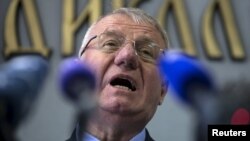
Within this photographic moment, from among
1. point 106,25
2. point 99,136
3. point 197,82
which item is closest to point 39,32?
point 106,25

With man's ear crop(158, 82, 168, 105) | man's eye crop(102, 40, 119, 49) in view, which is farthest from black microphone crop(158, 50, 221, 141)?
man's eye crop(102, 40, 119, 49)

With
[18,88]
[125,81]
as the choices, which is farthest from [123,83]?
[18,88]

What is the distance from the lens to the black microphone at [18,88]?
125 centimetres

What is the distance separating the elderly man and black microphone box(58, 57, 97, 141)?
1 cm

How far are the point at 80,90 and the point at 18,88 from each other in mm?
192

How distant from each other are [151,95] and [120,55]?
126mm

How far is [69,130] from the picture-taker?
1.44 m

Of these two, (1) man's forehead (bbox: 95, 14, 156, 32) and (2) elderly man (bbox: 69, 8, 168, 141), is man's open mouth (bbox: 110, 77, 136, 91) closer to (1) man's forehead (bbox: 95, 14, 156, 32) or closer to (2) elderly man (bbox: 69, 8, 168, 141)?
(2) elderly man (bbox: 69, 8, 168, 141)

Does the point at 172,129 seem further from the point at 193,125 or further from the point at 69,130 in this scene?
the point at 69,130

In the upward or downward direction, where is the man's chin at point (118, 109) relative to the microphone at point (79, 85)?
downward

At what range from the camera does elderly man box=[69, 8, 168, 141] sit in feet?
4.59

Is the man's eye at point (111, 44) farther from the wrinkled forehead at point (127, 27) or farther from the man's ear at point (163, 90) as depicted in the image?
the man's ear at point (163, 90)

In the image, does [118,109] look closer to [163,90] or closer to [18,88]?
[163,90]

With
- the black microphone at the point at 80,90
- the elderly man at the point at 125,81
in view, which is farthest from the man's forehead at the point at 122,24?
the black microphone at the point at 80,90
